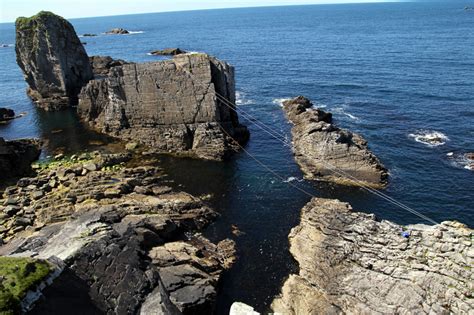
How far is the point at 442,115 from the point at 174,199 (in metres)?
37.6

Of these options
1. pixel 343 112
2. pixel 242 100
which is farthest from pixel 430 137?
pixel 242 100

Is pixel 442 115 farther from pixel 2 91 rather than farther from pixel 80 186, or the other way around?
pixel 2 91

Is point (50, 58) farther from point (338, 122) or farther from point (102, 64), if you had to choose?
point (338, 122)

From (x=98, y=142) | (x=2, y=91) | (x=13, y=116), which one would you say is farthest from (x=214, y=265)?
(x=2, y=91)

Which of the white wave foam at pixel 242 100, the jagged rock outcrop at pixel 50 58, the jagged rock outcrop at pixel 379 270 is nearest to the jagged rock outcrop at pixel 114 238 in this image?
the jagged rock outcrop at pixel 379 270

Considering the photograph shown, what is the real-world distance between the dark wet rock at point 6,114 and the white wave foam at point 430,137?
2247 inches

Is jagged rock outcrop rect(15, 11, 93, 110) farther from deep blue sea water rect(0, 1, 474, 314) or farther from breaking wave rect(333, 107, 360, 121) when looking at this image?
breaking wave rect(333, 107, 360, 121)

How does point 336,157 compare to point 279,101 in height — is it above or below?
below

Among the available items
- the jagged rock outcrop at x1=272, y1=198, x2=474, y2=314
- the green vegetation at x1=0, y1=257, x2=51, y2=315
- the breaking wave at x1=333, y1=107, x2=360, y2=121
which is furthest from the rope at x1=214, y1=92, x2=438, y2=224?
the green vegetation at x1=0, y1=257, x2=51, y2=315

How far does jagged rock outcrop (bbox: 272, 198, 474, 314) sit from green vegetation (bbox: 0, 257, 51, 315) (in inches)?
518

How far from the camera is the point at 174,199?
33.2m

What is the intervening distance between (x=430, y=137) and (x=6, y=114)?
6004 centimetres

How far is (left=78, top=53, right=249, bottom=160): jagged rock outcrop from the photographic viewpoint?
141ft

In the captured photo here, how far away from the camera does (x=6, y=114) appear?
6022 centimetres
